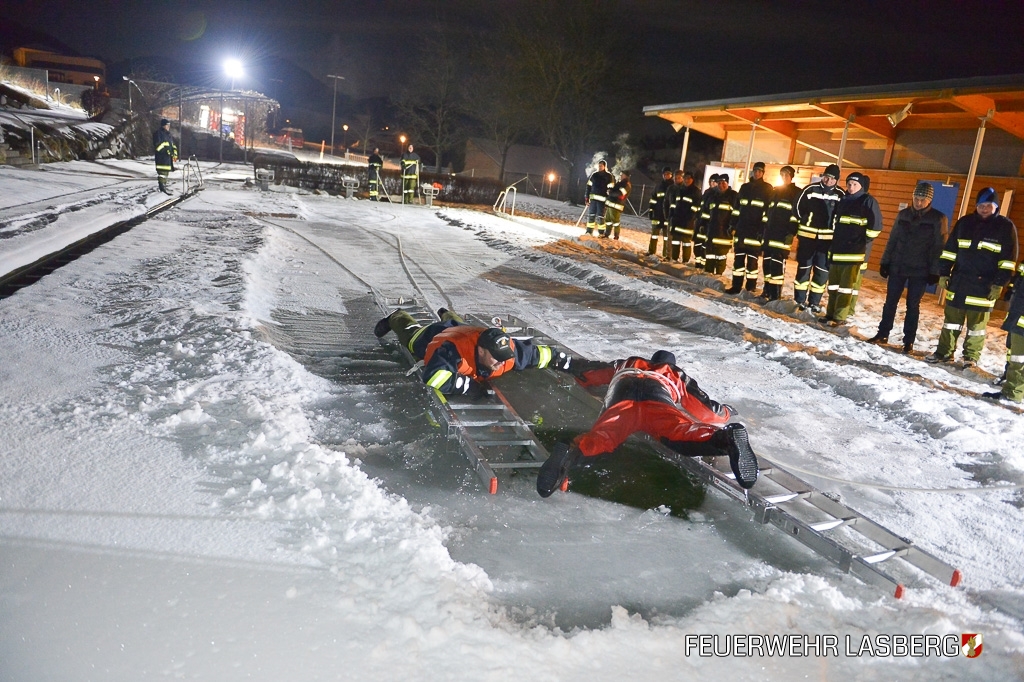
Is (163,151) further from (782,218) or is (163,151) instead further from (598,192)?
(782,218)

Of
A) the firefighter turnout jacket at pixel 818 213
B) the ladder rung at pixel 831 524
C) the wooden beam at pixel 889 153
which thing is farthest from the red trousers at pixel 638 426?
the wooden beam at pixel 889 153

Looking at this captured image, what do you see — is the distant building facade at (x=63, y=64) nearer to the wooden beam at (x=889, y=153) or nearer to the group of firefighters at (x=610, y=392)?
the wooden beam at (x=889, y=153)

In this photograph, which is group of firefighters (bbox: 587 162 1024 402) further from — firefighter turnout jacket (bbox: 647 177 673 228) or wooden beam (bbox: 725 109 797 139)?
wooden beam (bbox: 725 109 797 139)

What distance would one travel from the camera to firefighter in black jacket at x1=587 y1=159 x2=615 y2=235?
16328mm

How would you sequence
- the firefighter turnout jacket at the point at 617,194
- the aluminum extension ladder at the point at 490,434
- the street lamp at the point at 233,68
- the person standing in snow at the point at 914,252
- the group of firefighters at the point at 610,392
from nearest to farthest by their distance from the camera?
the group of firefighters at the point at 610,392 → the aluminum extension ladder at the point at 490,434 → the person standing in snow at the point at 914,252 → the firefighter turnout jacket at the point at 617,194 → the street lamp at the point at 233,68

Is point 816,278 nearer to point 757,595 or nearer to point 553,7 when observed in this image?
point 757,595

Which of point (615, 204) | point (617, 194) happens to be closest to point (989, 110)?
point (617, 194)

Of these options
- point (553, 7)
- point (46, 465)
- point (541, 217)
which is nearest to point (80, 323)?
point (46, 465)

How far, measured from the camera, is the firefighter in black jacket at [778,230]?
385 inches

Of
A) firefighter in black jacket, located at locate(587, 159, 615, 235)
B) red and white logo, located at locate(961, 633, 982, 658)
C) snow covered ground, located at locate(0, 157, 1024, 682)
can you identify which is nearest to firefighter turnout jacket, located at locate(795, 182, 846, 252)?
snow covered ground, located at locate(0, 157, 1024, 682)

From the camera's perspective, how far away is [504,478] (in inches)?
169

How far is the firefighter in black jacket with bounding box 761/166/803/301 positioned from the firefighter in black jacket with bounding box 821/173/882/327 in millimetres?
1097

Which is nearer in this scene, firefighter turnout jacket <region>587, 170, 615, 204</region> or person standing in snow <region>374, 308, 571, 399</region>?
person standing in snow <region>374, 308, 571, 399</region>

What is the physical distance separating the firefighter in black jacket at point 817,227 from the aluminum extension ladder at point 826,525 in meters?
5.55
